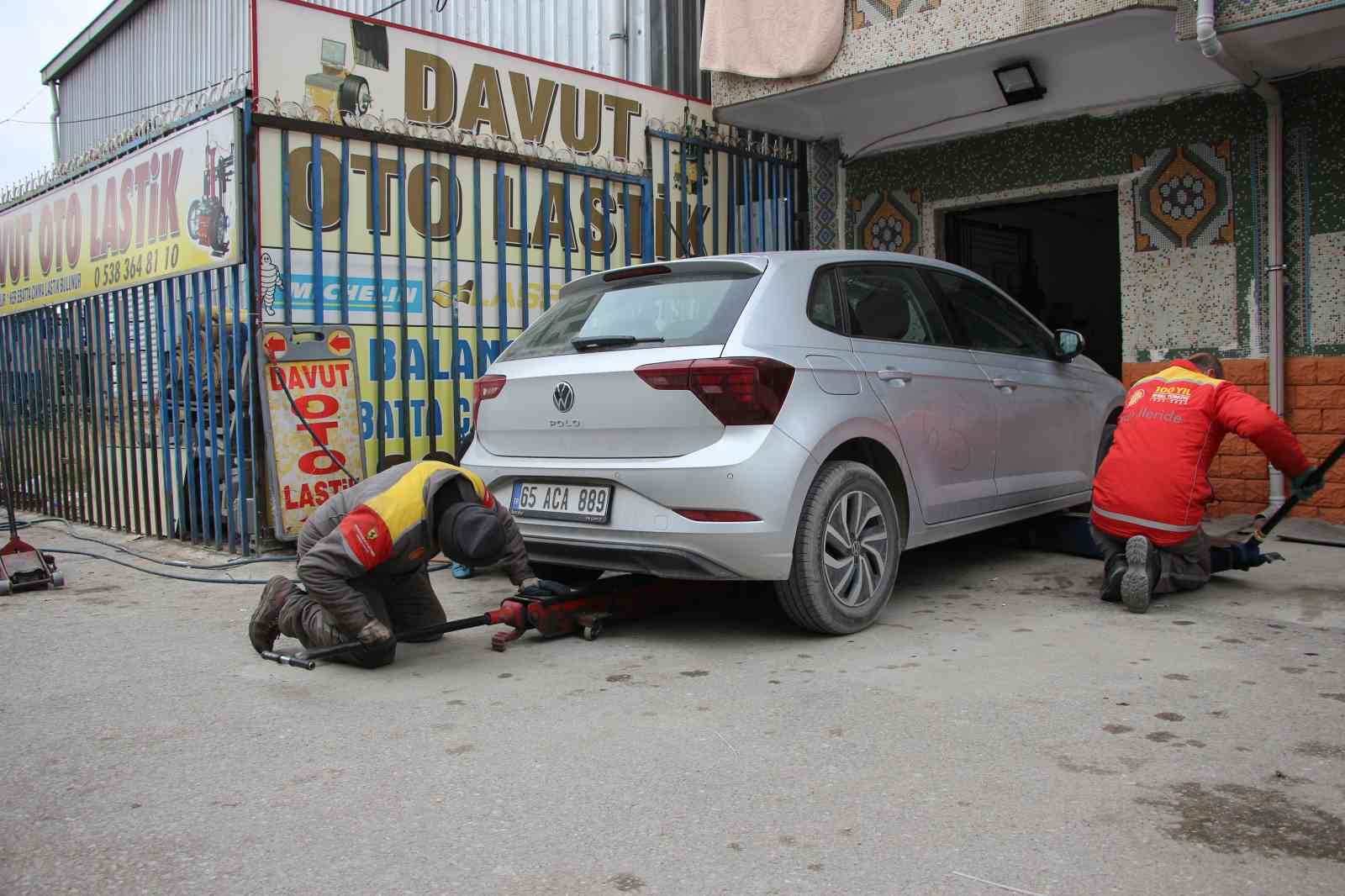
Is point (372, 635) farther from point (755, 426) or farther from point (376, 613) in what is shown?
point (755, 426)

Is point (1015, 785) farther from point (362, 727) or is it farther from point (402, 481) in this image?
point (402, 481)

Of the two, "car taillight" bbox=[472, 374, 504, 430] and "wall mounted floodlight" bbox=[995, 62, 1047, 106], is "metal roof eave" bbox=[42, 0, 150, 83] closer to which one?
"wall mounted floodlight" bbox=[995, 62, 1047, 106]

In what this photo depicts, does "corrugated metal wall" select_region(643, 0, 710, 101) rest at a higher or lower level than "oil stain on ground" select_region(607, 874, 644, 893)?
higher

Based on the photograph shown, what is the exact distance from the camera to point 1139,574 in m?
4.97

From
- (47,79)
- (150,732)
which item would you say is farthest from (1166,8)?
(47,79)

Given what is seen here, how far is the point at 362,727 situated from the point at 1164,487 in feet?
12.2

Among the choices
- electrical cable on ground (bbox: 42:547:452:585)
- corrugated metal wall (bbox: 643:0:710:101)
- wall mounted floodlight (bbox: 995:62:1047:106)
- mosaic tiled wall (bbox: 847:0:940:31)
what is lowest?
electrical cable on ground (bbox: 42:547:452:585)

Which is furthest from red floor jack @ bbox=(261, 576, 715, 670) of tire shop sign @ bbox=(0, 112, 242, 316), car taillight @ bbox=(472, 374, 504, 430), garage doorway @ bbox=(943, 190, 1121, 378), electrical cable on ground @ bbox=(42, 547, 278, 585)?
garage doorway @ bbox=(943, 190, 1121, 378)

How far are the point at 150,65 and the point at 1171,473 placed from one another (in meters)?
19.2

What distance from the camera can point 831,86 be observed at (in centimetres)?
822

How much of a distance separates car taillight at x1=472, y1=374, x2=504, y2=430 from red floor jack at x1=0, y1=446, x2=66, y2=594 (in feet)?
8.85

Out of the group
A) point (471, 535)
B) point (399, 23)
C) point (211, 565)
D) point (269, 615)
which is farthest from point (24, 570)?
point (399, 23)

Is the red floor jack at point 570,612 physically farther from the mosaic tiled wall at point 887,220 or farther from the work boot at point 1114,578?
the mosaic tiled wall at point 887,220

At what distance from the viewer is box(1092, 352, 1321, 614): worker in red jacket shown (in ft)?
16.3
